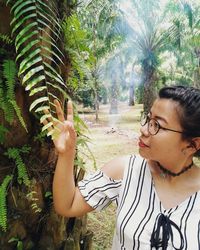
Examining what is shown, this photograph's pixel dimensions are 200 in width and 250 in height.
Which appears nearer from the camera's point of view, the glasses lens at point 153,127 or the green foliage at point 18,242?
the glasses lens at point 153,127

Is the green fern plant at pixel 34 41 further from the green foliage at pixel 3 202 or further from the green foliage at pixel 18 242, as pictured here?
the green foliage at pixel 18 242

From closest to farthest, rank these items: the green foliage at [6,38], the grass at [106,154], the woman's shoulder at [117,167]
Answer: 1. the woman's shoulder at [117,167]
2. the green foliage at [6,38]
3. the grass at [106,154]

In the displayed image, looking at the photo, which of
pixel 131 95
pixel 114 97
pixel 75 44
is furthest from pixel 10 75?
pixel 131 95

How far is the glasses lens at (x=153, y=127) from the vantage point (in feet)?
4.67

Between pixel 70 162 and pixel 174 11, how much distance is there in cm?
1203

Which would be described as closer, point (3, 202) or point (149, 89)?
point (3, 202)

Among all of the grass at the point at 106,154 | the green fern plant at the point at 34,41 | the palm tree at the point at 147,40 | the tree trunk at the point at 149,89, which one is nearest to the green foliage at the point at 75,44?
the green fern plant at the point at 34,41

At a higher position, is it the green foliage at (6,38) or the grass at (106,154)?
the green foliage at (6,38)

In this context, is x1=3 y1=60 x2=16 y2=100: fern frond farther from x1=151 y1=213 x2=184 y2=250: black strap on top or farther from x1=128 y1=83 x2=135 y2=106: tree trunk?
x1=128 y1=83 x2=135 y2=106: tree trunk

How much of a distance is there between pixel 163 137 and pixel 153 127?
0.06 m

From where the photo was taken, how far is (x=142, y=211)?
4.64ft

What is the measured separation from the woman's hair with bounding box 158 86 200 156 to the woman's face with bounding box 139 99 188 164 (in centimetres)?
2

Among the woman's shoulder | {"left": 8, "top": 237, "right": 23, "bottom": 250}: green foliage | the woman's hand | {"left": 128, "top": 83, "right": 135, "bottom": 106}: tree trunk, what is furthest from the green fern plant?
{"left": 128, "top": 83, "right": 135, "bottom": 106}: tree trunk

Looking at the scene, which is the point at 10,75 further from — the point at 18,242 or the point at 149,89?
the point at 149,89
